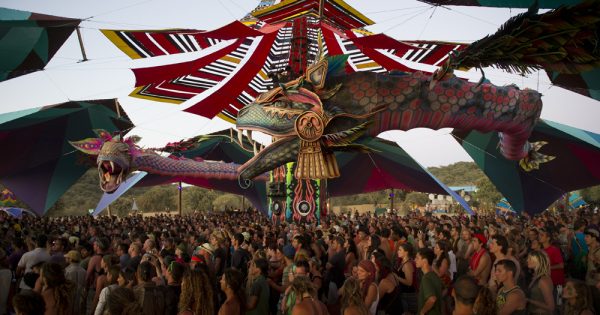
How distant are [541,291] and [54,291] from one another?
12.5 ft

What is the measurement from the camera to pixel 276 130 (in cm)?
1004

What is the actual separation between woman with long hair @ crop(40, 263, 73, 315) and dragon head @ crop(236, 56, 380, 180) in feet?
20.5

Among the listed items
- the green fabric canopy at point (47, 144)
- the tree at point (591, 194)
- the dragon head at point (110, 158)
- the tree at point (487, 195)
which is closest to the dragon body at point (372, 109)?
the dragon head at point (110, 158)

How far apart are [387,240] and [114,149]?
7.60 meters

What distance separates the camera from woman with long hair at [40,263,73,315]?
149 inches

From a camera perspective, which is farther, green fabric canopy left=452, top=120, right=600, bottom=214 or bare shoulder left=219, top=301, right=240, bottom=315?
green fabric canopy left=452, top=120, right=600, bottom=214

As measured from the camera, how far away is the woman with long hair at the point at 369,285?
4250mm

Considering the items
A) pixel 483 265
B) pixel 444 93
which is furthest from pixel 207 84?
pixel 483 265

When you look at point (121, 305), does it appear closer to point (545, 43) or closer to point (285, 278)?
point (285, 278)

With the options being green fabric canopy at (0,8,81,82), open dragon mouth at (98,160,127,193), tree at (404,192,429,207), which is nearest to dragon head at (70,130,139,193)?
open dragon mouth at (98,160,127,193)

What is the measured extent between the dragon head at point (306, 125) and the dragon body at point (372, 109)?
0.02 metres

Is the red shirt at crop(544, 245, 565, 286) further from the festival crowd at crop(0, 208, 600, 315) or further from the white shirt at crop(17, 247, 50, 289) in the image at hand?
the white shirt at crop(17, 247, 50, 289)

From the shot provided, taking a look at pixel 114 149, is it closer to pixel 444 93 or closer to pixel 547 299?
pixel 444 93

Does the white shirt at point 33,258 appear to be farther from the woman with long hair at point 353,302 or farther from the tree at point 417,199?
the tree at point 417,199
